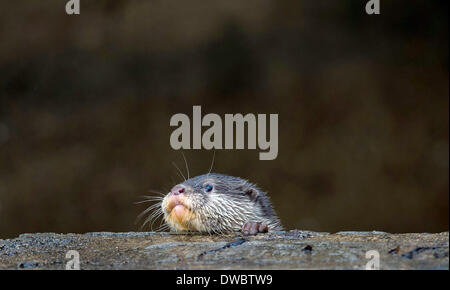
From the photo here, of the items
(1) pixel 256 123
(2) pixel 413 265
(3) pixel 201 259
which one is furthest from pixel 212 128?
(2) pixel 413 265

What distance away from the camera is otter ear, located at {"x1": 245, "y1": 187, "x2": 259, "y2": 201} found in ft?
11.3

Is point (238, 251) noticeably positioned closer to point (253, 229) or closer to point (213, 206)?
point (253, 229)

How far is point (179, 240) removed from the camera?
271 cm

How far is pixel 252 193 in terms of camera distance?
11.4 ft

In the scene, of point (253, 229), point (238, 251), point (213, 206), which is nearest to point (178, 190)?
point (213, 206)

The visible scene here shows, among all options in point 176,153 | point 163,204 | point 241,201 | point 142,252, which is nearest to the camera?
point 142,252

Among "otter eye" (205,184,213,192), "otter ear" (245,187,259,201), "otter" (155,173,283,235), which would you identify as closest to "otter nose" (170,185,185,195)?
"otter" (155,173,283,235)

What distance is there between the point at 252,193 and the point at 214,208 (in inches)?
15.4

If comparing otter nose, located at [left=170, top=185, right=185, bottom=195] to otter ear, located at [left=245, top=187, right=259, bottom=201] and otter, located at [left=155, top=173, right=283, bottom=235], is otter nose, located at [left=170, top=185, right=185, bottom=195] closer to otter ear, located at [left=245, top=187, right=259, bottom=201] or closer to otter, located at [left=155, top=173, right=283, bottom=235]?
otter, located at [left=155, top=173, right=283, bottom=235]

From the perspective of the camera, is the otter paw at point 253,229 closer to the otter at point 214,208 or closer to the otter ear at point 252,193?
the otter at point 214,208

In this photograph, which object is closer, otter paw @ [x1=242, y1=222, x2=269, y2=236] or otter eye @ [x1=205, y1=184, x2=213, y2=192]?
otter paw @ [x1=242, y1=222, x2=269, y2=236]

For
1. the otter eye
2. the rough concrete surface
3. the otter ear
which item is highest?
the otter eye

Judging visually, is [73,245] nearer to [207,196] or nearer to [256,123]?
[207,196]
